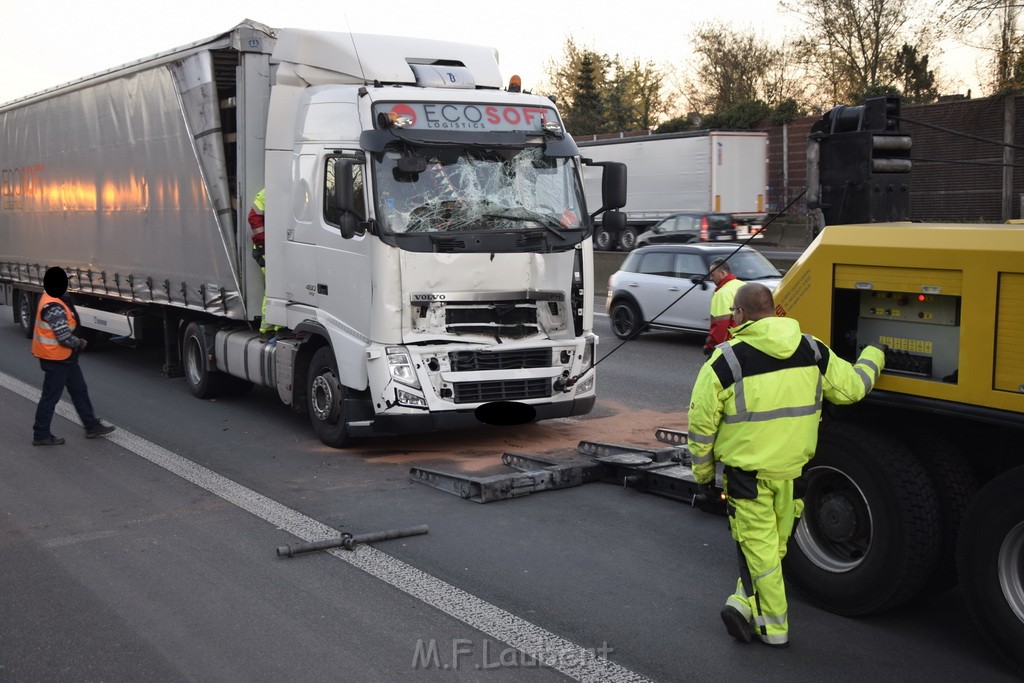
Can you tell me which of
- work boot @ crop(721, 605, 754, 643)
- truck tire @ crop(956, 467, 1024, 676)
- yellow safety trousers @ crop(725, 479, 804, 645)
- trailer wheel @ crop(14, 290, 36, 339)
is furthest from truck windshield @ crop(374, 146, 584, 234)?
trailer wheel @ crop(14, 290, 36, 339)

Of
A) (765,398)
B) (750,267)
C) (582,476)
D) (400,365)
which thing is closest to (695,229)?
(750,267)

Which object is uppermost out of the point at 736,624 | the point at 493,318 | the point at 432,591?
the point at 493,318

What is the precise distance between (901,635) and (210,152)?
865cm

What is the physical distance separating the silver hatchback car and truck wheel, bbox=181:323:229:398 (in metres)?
6.21

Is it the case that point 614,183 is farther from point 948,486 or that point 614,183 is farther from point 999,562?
point 999,562

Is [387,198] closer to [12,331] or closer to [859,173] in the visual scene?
[859,173]

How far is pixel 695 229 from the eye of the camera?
31297 mm

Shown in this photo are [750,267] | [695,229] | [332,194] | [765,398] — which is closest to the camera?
[765,398]

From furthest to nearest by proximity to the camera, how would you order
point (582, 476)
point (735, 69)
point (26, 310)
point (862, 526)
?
point (735, 69) < point (26, 310) < point (582, 476) < point (862, 526)

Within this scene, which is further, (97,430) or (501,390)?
(97,430)

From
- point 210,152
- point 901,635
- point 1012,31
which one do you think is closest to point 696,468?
point 901,635

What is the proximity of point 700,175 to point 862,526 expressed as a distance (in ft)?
107

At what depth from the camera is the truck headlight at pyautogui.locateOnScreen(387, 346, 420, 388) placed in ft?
29.1

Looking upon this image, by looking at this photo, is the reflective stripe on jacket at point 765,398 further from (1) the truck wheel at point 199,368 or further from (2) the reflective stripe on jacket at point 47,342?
(1) the truck wheel at point 199,368
